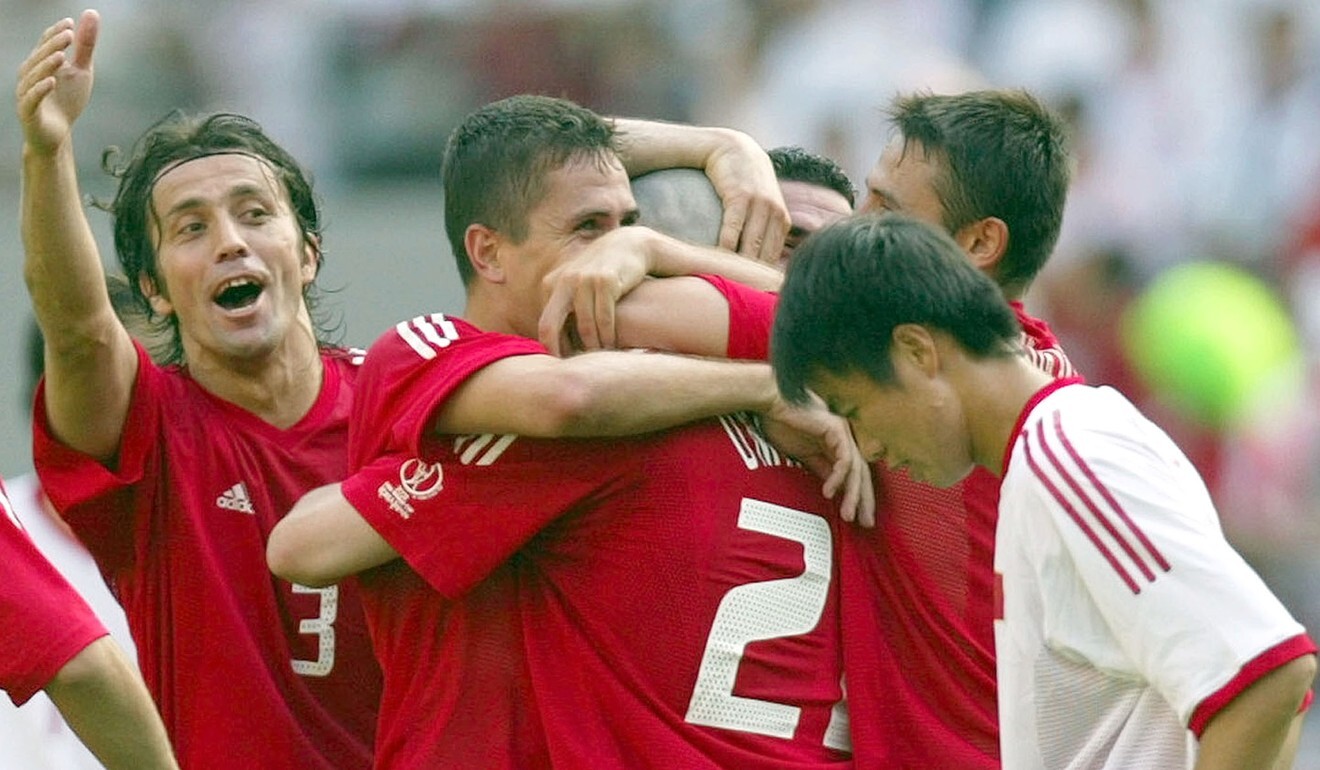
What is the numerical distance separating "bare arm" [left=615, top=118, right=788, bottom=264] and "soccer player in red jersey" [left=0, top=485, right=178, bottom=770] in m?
1.39

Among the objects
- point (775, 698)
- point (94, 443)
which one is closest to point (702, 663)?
point (775, 698)

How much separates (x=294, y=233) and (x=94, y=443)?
715mm

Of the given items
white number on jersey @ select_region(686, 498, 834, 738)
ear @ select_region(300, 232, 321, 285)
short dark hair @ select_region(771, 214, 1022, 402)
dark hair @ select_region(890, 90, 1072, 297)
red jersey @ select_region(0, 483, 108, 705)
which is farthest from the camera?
ear @ select_region(300, 232, 321, 285)

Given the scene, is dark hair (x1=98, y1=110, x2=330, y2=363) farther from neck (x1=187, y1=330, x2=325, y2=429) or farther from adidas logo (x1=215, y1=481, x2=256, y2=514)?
adidas logo (x1=215, y1=481, x2=256, y2=514)

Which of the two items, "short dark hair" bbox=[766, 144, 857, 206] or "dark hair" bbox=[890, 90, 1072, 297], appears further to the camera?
"short dark hair" bbox=[766, 144, 857, 206]

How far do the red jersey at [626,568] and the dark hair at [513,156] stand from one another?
310 millimetres

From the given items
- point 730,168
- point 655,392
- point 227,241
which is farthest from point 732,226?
point 227,241

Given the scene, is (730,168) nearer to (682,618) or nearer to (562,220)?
(562,220)

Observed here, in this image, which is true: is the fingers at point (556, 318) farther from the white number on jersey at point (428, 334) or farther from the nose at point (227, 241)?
the nose at point (227, 241)

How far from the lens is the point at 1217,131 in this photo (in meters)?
11.0

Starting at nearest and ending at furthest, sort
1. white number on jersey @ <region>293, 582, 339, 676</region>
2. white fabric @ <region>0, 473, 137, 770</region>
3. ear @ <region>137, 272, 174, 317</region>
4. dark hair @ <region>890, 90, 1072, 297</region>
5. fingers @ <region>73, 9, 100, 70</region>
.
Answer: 1. dark hair @ <region>890, 90, 1072, 297</region>
2. fingers @ <region>73, 9, 100, 70</region>
3. white number on jersey @ <region>293, 582, 339, 676</region>
4. ear @ <region>137, 272, 174, 317</region>
5. white fabric @ <region>0, 473, 137, 770</region>

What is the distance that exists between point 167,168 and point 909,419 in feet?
6.88

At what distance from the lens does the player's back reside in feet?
12.9

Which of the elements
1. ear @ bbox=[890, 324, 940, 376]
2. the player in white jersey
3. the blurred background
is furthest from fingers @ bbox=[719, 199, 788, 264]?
the blurred background
